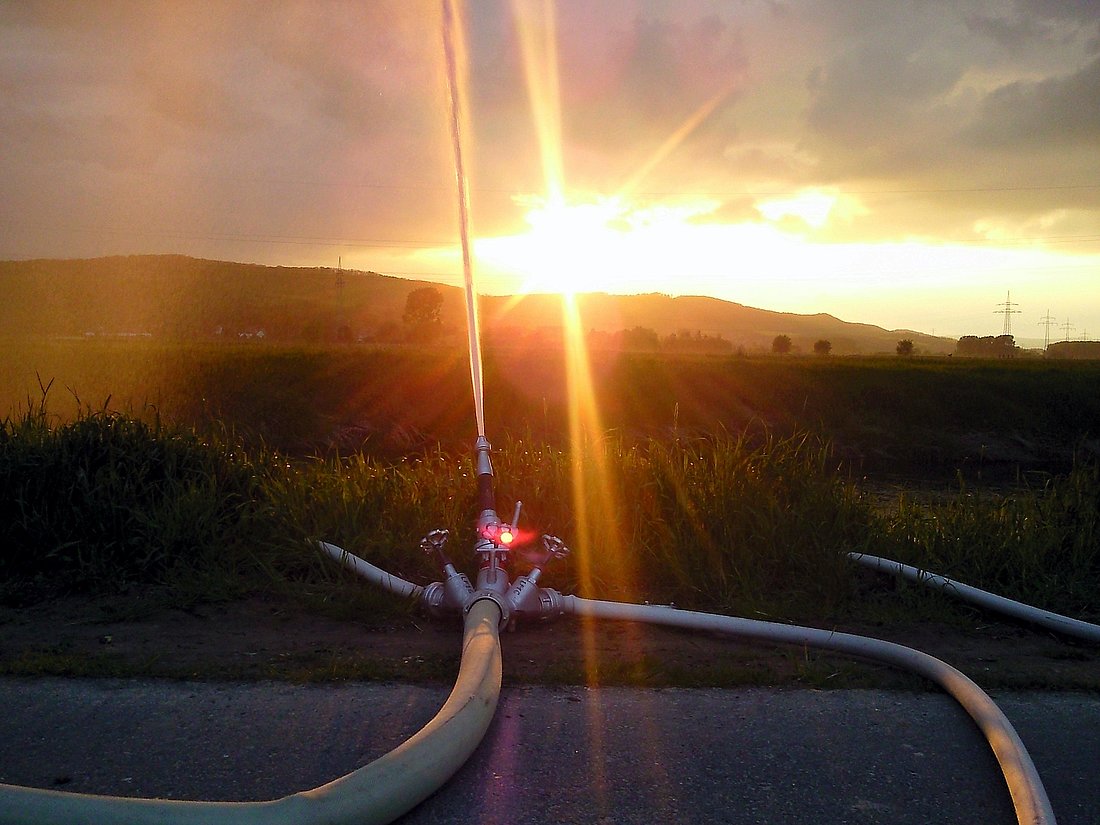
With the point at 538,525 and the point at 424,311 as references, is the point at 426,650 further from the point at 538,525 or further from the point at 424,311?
the point at 424,311

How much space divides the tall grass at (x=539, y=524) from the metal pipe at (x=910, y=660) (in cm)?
58

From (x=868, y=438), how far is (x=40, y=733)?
37421 mm

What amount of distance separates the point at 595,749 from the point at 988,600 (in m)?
2.85

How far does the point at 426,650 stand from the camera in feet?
14.6

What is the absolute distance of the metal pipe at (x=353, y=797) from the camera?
2.34 meters

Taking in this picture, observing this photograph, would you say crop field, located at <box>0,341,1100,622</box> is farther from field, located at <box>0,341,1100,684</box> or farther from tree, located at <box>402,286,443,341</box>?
tree, located at <box>402,286,443,341</box>

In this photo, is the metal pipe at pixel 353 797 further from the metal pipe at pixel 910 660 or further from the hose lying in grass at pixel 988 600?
the hose lying in grass at pixel 988 600

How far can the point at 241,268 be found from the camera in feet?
265

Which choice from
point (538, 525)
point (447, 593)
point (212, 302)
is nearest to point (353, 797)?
point (447, 593)

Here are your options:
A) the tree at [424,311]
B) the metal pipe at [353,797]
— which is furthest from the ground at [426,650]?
the tree at [424,311]

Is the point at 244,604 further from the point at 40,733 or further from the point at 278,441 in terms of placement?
the point at 278,441

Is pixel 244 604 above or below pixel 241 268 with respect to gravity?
below

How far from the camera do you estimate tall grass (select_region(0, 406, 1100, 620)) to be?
553 cm

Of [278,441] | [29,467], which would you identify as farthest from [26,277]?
[29,467]
